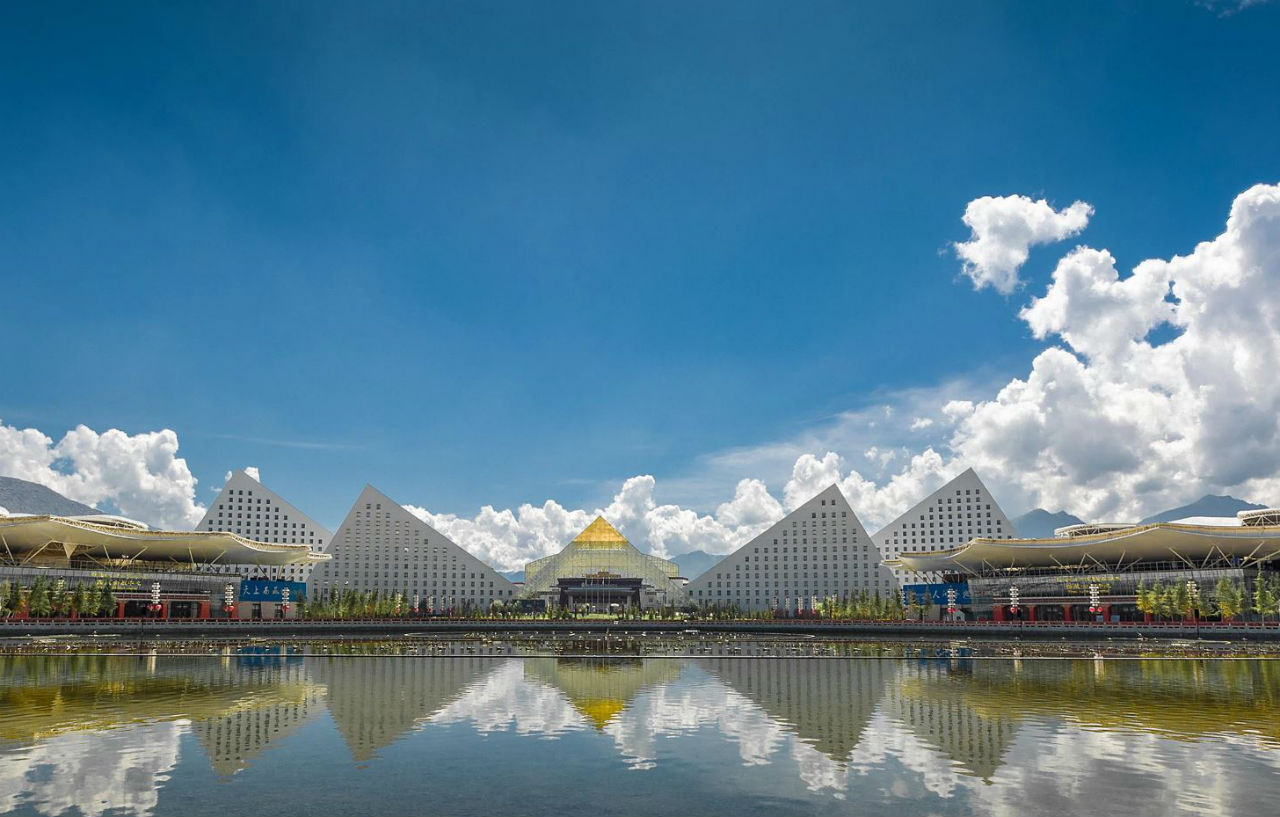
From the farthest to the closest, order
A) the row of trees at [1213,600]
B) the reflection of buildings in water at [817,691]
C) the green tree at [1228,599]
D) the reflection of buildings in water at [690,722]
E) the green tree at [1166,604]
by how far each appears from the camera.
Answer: the green tree at [1166,604] → the green tree at [1228,599] → the row of trees at [1213,600] → the reflection of buildings in water at [817,691] → the reflection of buildings in water at [690,722]

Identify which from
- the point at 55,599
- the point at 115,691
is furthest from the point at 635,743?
the point at 55,599

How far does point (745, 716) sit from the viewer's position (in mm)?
25500

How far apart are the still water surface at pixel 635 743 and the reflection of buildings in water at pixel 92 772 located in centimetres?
7

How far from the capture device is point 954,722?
80.5 feet

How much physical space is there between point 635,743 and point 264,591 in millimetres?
90163

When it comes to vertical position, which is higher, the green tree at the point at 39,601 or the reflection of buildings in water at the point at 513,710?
the green tree at the point at 39,601

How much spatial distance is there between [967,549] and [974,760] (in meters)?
83.3

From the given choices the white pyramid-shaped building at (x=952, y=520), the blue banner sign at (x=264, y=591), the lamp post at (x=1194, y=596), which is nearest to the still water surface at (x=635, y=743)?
the lamp post at (x=1194, y=596)

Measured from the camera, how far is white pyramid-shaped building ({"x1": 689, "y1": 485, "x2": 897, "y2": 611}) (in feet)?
378

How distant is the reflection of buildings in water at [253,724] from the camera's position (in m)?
19.8

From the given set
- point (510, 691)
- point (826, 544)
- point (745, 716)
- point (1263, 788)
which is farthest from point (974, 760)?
point (826, 544)

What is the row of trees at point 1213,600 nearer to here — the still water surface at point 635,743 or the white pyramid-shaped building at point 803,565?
the white pyramid-shaped building at point 803,565

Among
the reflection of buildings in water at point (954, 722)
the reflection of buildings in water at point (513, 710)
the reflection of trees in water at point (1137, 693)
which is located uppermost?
the reflection of buildings in water at point (513, 710)

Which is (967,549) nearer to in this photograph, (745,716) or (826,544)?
(826,544)
